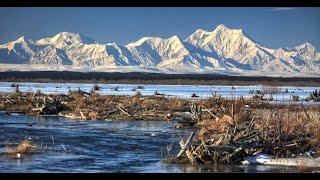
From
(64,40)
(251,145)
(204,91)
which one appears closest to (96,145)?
(64,40)

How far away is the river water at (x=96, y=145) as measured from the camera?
35.5ft

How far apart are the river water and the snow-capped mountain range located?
1.62 metres

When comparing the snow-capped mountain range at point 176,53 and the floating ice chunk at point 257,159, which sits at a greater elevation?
the snow-capped mountain range at point 176,53

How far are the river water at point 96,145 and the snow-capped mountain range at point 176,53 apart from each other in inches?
63.9

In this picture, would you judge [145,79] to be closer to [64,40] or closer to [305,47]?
[64,40]

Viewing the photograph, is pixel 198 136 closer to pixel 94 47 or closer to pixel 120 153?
pixel 120 153

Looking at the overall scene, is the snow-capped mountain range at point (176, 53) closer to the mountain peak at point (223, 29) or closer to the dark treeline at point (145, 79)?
the mountain peak at point (223, 29)

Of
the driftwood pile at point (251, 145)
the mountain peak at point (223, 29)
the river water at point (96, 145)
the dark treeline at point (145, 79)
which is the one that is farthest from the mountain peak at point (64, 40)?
the dark treeline at point (145, 79)

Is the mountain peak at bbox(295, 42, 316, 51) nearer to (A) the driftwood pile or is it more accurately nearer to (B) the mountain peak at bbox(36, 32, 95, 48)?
(A) the driftwood pile

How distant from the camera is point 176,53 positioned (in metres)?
16.8

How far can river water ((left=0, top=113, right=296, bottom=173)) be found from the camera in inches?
426

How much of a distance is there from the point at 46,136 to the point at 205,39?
4163mm

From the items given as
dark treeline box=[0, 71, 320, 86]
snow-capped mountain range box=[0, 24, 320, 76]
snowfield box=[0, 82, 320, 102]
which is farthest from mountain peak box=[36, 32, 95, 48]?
dark treeline box=[0, 71, 320, 86]

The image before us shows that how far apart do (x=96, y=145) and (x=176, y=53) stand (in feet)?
14.4
